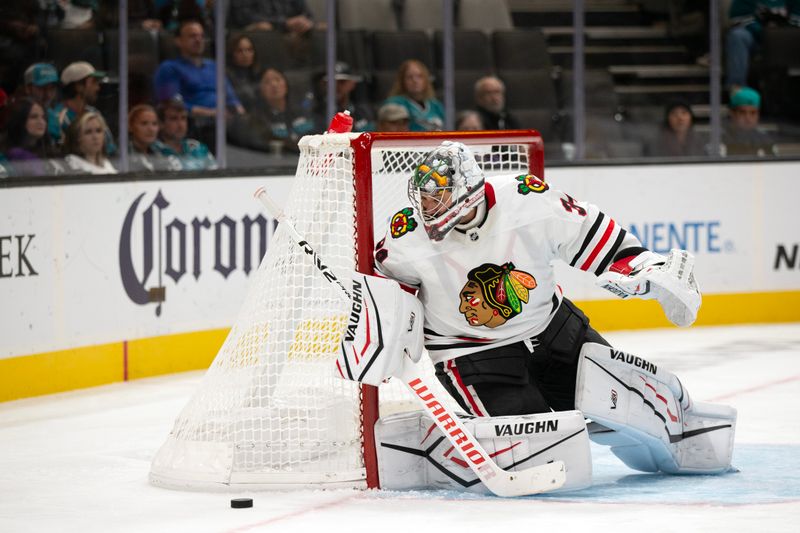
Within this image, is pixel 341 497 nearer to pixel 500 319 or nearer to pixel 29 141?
pixel 500 319

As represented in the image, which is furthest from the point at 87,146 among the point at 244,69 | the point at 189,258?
the point at 244,69

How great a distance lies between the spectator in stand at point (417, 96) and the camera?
25.6ft

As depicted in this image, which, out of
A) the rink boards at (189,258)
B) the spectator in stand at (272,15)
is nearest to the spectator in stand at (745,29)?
the rink boards at (189,258)

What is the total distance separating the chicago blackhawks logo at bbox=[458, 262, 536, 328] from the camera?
13.7 ft

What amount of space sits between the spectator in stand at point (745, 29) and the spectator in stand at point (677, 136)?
303mm

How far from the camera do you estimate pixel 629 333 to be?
25.9 feet

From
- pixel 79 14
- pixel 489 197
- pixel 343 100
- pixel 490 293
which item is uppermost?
pixel 79 14

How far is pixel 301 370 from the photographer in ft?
14.7

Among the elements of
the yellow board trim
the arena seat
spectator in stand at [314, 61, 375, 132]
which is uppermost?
the arena seat

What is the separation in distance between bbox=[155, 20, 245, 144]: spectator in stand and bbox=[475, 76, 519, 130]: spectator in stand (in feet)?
4.93

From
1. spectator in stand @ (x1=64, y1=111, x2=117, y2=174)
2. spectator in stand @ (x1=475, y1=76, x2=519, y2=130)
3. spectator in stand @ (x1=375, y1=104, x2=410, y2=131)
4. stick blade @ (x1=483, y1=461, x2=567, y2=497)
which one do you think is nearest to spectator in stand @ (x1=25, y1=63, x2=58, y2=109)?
spectator in stand @ (x1=64, y1=111, x2=117, y2=174)

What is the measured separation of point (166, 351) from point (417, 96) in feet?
6.59

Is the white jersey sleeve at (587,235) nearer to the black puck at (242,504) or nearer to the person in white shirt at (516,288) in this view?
the person in white shirt at (516,288)

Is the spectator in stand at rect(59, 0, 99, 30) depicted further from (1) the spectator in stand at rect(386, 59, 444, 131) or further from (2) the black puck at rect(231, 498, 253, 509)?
(2) the black puck at rect(231, 498, 253, 509)
